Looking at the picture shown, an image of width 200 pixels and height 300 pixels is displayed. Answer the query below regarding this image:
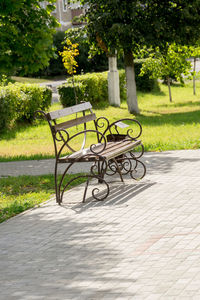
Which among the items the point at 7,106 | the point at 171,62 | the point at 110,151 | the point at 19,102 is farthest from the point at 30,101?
the point at 110,151

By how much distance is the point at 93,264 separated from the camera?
6055 millimetres

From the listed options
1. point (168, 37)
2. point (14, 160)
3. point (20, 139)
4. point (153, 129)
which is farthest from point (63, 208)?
point (168, 37)

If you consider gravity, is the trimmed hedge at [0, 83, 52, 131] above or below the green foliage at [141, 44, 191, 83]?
below

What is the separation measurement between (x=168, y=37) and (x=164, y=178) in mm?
13598

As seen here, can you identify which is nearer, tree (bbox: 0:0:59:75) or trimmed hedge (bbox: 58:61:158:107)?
tree (bbox: 0:0:59:75)

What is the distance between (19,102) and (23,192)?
504 inches

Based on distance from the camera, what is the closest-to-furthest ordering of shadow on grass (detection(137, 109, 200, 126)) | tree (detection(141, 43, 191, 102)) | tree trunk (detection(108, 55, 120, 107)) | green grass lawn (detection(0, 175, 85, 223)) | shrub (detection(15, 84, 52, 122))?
green grass lawn (detection(0, 175, 85, 223)), shadow on grass (detection(137, 109, 200, 126)), shrub (detection(15, 84, 52, 122)), tree (detection(141, 43, 191, 102)), tree trunk (detection(108, 55, 120, 107))

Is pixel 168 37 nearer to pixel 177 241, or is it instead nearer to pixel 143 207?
pixel 143 207

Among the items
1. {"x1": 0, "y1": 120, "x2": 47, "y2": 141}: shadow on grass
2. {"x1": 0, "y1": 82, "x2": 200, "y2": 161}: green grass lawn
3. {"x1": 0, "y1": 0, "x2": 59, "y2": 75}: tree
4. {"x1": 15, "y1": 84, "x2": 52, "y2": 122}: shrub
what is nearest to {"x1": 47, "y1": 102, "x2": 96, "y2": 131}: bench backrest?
{"x1": 0, "y1": 0, "x2": 59, "y2": 75}: tree

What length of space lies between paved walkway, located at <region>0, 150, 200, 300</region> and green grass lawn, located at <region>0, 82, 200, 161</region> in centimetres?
492

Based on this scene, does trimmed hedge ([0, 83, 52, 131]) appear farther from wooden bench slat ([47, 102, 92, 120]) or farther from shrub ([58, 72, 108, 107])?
wooden bench slat ([47, 102, 92, 120])

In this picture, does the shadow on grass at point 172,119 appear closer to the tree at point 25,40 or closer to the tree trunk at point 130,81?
the tree trunk at point 130,81

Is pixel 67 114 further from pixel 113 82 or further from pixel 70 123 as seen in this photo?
pixel 113 82

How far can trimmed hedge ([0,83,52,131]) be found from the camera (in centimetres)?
2136
